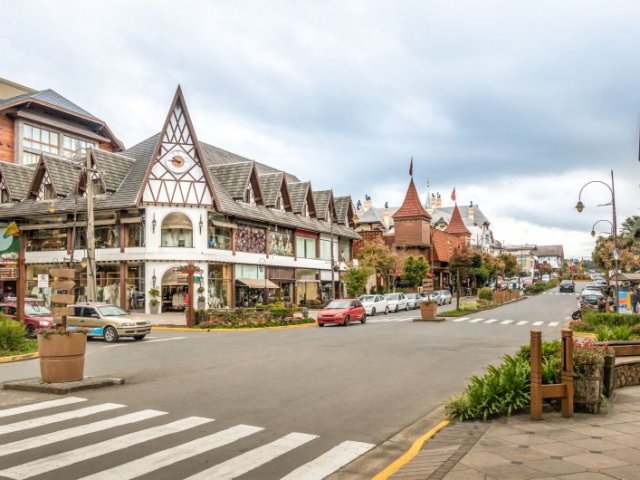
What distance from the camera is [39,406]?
10219mm

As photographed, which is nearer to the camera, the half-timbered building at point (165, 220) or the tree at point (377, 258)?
the half-timbered building at point (165, 220)

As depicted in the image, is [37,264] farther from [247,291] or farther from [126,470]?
[126,470]

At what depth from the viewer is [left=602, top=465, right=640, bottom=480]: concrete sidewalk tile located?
5.82 m

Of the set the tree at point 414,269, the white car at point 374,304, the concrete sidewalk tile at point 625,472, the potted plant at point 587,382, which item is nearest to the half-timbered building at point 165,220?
the white car at point 374,304

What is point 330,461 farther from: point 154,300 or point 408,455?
point 154,300

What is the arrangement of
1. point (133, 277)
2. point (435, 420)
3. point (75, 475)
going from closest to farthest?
point (75, 475) → point (435, 420) → point (133, 277)

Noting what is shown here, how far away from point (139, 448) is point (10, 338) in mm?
14484

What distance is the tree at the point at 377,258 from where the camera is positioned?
198ft

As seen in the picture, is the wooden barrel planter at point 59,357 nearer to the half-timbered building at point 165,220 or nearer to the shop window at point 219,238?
the half-timbered building at point 165,220

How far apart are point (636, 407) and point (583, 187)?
25582 mm

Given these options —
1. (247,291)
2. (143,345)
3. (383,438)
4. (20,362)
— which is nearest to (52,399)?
(383,438)

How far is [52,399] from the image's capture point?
10930 mm

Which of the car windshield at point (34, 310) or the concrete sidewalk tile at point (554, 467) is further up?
the car windshield at point (34, 310)

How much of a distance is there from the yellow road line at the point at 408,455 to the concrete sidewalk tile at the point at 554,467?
1327 mm
